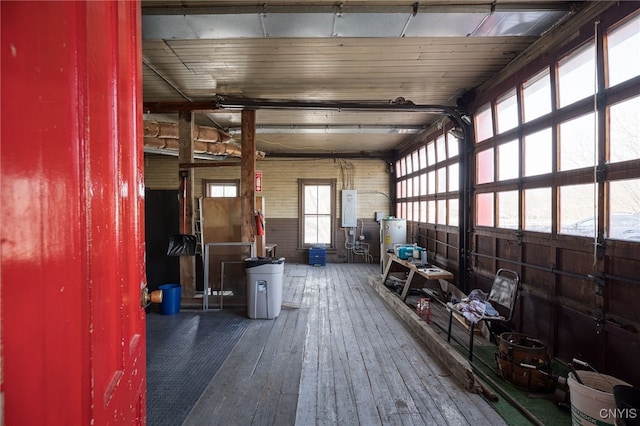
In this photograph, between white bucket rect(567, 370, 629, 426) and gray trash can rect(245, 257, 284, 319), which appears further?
gray trash can rect(245, 257, 284, 319)

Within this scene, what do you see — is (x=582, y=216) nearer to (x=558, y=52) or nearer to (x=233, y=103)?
(x=558, y=52)

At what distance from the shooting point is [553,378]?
8.38 ft

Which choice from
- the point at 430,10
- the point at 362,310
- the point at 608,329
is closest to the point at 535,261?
the point at 608,329

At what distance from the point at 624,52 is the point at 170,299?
229 inches

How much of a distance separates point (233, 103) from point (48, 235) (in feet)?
14.4

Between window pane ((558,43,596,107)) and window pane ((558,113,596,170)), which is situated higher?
window pane ((558,43,596,107))

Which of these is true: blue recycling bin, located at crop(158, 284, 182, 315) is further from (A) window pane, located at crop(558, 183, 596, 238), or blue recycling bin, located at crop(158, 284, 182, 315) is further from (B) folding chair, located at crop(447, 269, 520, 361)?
(A) window pane, located at crop(558, 183, 596, 238)

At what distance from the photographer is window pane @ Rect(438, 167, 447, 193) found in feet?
18.7

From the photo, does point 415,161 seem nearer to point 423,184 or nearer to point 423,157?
point 423,157

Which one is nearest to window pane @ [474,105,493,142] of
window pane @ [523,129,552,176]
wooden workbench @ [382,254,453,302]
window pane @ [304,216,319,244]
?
window pane @ [523,129,552,176]

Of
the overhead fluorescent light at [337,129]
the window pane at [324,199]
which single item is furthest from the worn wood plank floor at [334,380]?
the window pane at [324,199]

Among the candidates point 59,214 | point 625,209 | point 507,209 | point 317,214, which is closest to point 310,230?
point 317,214

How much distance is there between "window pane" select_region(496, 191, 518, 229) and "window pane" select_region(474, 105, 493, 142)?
0.94 meters

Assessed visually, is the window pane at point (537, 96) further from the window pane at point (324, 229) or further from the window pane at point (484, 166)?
the window pane at point (324, 229)
